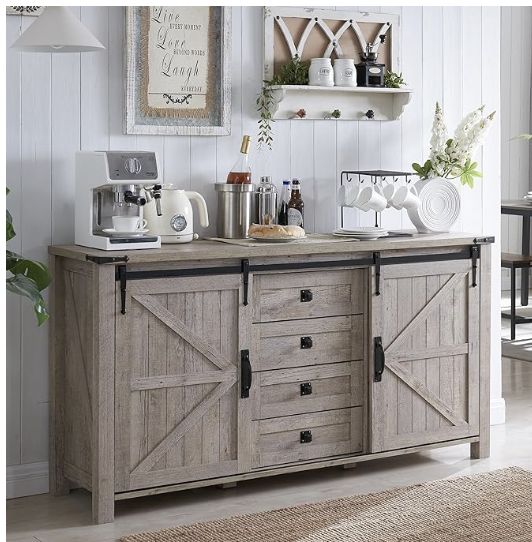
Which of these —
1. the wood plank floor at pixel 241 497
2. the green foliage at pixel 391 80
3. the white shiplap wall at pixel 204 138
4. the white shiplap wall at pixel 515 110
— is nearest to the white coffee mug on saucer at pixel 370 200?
the white shiplap wall at pixel 204 138

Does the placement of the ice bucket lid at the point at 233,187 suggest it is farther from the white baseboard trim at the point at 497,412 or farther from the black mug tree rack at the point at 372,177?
the white baseboard trim at the point at 497,412

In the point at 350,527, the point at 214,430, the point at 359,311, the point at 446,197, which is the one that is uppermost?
the point at 446,197

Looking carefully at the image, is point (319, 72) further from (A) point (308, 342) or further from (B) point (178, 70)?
(A) point (308, 342)

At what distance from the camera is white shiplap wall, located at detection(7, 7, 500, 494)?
11.6 feet

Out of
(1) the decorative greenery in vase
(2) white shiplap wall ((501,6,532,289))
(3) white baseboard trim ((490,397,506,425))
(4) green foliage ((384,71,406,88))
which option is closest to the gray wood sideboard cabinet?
(3) white baseboard trim ((490,397,506,425))

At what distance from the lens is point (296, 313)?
11.8 ft

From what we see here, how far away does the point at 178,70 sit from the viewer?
147 inches

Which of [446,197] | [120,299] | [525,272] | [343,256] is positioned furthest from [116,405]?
[525,272]

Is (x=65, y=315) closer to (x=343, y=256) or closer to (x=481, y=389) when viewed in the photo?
(x=343, y=256)

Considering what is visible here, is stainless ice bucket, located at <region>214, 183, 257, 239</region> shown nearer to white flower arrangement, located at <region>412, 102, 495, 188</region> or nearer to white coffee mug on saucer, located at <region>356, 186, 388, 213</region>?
white coffee mug on saucer, located at <region>356, 186, 388, 213</region>

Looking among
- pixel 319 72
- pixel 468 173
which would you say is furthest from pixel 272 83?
pixel 468 173

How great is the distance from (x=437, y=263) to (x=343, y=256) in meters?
0.43

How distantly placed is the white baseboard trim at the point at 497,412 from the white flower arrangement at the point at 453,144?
1173 mm

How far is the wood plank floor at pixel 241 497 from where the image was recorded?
128 inches
